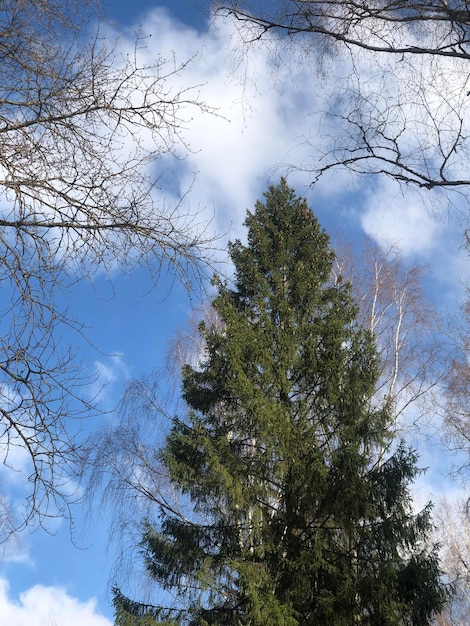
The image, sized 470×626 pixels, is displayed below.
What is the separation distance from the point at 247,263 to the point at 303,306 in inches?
50.3

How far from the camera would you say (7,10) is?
2.68 meters

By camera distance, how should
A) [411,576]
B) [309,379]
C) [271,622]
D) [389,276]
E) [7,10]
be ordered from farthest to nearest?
1. [389,276]
2. [309,379]
3. [411,576]
4. [271,622]
5. [7,10]

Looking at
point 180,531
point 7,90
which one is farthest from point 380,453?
point 7,90

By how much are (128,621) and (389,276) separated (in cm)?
935

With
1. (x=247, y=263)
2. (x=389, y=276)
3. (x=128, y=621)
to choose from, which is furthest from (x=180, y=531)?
(x=389, y=276)

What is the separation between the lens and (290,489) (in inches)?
306

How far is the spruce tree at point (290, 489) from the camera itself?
6.97 m

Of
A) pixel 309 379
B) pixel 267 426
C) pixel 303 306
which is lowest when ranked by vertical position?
pixel 267 426

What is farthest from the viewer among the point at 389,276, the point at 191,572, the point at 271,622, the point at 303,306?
the point at 389,276

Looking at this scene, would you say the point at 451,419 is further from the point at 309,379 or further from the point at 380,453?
the point at 309,379

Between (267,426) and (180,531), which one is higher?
(267,426)

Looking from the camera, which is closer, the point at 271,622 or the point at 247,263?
the point at 271,622

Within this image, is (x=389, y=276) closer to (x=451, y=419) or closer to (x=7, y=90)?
(x=451, y=419)

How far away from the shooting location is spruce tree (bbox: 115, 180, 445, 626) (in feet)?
22.9
